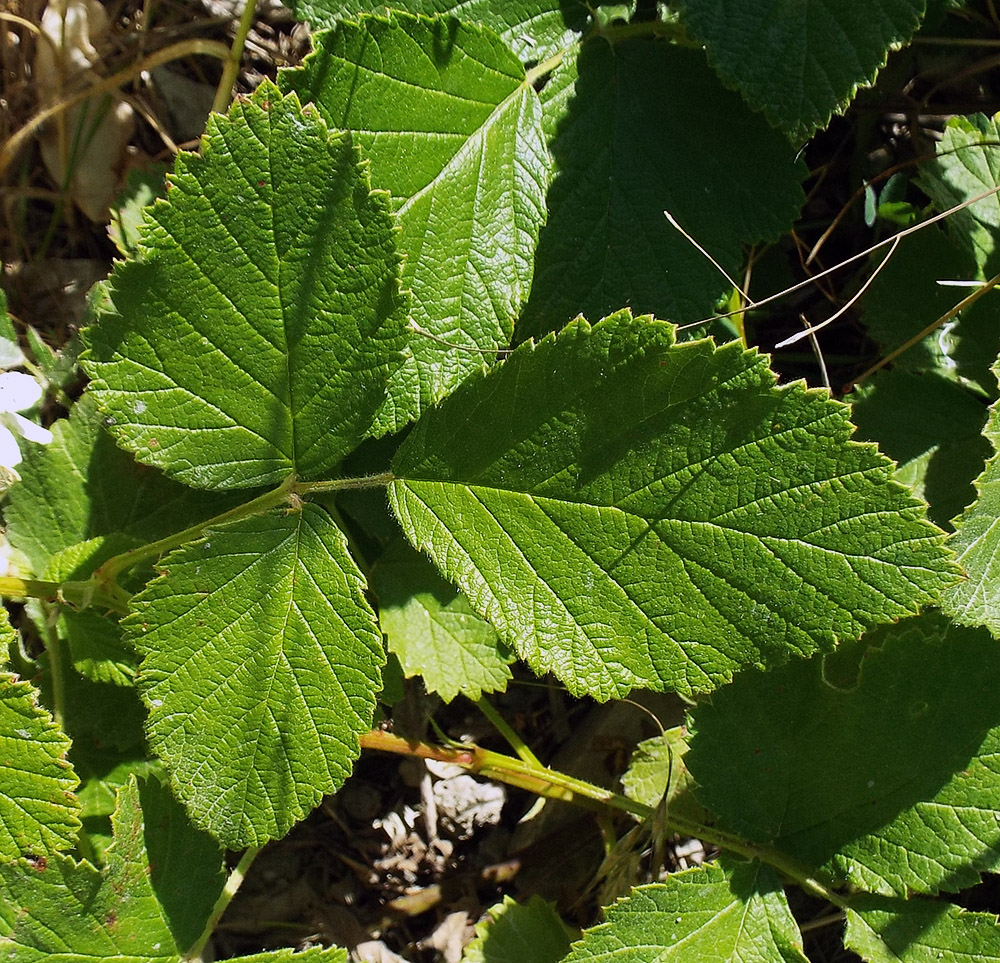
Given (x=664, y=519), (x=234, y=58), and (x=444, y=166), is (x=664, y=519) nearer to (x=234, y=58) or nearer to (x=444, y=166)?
(x=444, y=166)

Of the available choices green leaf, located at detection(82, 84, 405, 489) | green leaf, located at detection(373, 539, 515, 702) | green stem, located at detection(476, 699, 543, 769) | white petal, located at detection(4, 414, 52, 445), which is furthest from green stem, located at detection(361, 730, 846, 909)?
white petal, located at detection(4, 414, 52, 445)

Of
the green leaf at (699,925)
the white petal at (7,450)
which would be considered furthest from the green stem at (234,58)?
the green leaf at (699,925)

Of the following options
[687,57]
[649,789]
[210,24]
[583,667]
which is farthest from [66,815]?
[210,24]

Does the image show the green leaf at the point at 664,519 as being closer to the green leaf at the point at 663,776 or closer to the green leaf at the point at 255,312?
A: the green leaf at the point at 255,312

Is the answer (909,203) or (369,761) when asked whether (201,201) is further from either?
(909,203)

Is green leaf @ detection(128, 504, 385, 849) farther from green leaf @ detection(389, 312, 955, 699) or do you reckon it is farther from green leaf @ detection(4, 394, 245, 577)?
green leaf @ detection(4, 394, 245, 577)

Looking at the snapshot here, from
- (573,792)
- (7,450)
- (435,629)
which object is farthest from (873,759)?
(7,450)
